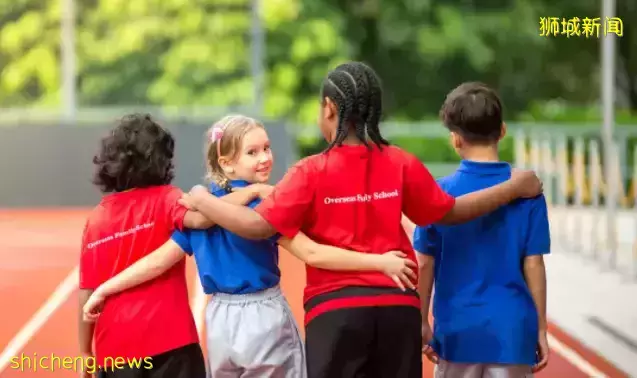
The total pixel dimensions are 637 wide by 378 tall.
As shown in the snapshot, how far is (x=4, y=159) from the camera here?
20172 mm


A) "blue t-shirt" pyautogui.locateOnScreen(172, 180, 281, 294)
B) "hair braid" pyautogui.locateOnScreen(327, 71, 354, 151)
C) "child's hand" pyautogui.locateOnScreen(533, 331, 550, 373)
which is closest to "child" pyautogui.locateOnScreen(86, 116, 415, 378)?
"blue t-shirt" pyautogui.locateOnScreen(172, 180, 281, 294)

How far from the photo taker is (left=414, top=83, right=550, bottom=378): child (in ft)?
14.0

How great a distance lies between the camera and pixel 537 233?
4.30 meters

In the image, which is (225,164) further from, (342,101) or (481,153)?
(481,153)

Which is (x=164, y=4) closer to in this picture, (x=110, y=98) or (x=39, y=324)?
(x=110, y=98)

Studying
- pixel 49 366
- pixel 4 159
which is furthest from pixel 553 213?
pixel 49 366

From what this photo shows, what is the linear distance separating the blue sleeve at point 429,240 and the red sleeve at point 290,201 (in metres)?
0.63

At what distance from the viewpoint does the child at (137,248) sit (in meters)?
4.19

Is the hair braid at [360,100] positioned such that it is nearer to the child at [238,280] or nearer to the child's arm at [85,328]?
the child at [238,280]

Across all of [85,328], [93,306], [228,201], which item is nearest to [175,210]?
[228,201]

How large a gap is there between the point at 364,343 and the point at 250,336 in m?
0.43

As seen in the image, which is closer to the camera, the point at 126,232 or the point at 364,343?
the point at 364,343

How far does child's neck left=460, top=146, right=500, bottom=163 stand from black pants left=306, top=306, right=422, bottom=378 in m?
0.70

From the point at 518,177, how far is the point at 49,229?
13172mm
